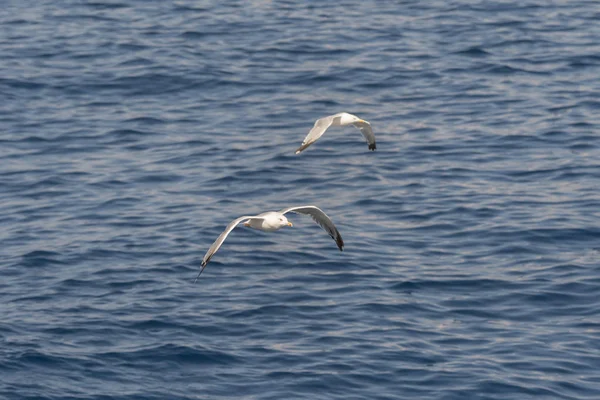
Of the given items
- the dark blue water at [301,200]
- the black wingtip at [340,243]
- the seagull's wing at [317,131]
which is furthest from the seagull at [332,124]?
the black wingtip at [340,243]

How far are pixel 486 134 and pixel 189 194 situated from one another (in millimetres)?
5804

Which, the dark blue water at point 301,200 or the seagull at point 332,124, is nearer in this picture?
the dark blue water at point 301,200

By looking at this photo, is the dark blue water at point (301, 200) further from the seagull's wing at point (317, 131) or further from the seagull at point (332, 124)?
the seagull's wing at point (317, 131)

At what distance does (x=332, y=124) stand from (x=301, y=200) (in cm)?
250

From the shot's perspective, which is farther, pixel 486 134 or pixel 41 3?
pixel 41 3

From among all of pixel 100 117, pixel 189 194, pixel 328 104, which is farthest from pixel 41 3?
pixel 189 194

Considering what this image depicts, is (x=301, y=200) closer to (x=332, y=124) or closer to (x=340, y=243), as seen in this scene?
(x=332, y=124)

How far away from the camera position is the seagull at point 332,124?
16.7 meters

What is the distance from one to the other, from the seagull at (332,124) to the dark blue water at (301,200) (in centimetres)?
128

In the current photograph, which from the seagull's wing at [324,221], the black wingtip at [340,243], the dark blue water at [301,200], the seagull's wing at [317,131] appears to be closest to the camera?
the dark blue water at [301,200]

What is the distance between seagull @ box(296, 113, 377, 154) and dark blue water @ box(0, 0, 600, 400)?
50.3 inches

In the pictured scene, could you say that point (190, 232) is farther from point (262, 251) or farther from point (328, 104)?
point (328, 104)

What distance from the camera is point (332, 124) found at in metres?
17.8

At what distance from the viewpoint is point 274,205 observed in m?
19.8
